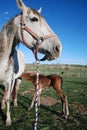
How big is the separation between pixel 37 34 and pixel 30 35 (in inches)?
7.7

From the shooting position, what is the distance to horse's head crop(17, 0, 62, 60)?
4531 mm

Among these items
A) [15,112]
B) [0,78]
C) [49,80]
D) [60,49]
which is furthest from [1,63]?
[49,80]

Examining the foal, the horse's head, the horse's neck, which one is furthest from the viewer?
the foal

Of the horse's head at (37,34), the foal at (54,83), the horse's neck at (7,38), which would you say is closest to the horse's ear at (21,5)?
the horse's head at (37,34)

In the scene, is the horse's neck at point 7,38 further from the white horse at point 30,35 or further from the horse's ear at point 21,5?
the horse's ear at point 21,5

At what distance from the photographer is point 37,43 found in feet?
15.6

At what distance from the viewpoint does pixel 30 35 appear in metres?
4.80

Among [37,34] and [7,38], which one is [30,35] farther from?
[7,38]

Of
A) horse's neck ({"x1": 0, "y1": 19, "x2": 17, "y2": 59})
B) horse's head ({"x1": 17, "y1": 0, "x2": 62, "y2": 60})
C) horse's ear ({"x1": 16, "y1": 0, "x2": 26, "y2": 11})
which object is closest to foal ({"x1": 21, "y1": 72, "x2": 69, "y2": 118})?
horse's neck ({"x1": 0, "y1": 19, "x2": 17, "y2": 59})

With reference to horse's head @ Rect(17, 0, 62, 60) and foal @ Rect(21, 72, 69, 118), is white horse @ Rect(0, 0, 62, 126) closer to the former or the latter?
horse's head @ Rect(17, 0, 62, 60)

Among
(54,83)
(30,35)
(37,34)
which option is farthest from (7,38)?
(54,83)

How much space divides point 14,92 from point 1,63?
479 cm

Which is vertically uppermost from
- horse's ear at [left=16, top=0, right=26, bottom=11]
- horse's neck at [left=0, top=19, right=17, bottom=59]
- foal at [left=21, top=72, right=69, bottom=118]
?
horse's ear at [left=16, top=0, right=26, bottom=11]

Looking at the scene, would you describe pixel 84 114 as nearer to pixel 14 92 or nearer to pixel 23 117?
pixel 23 117
